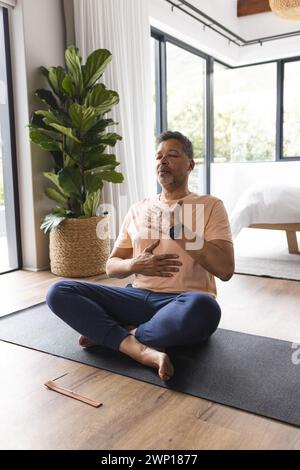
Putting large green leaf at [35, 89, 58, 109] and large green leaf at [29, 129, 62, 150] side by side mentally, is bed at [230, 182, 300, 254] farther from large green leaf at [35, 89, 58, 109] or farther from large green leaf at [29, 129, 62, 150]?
large green leaf at [35, 89, 58, 109]

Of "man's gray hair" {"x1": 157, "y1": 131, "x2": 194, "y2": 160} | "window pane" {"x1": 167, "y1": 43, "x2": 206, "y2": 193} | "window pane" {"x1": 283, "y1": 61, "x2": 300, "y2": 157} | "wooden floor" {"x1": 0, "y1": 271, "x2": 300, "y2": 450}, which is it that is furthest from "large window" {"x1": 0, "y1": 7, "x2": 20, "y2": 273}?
"window pane" {"x1": 283, "y1": 61, "x2": 300, "y2": 157}

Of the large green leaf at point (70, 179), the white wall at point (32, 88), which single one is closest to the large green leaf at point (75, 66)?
the white wall at point (32, 88)

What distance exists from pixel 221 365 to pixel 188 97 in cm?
444

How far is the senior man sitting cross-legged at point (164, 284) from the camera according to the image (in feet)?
5.25

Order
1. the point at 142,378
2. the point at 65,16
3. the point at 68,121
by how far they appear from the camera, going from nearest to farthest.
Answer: the point at 142,378 → the point at 68,121 → the point at 65,16

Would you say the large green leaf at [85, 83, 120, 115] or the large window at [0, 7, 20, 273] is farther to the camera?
the large window at [0, 7, 20, 273]

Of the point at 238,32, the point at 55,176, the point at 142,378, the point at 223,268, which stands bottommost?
the point at 142,378

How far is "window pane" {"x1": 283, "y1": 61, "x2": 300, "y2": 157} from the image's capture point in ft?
19.8

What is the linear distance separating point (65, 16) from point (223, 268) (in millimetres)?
2609

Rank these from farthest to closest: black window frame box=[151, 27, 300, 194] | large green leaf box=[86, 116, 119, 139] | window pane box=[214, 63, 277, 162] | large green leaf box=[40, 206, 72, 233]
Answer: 1. window pane box=[214, 63, 277, 162]
2. black window frame box=[151, 27, 300, 194]
3. large green leaf box=[86, 116, 119, 139]
4. large green leaf box=[40, 206, 72, 233]

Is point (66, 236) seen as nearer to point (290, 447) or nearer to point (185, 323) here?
point (185, 323)

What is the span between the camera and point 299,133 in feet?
19.9

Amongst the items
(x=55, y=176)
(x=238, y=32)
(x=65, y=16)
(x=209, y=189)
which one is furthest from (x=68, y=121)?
(x=238, y=32)

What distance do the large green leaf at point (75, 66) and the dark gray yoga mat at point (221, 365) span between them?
1.70 m
